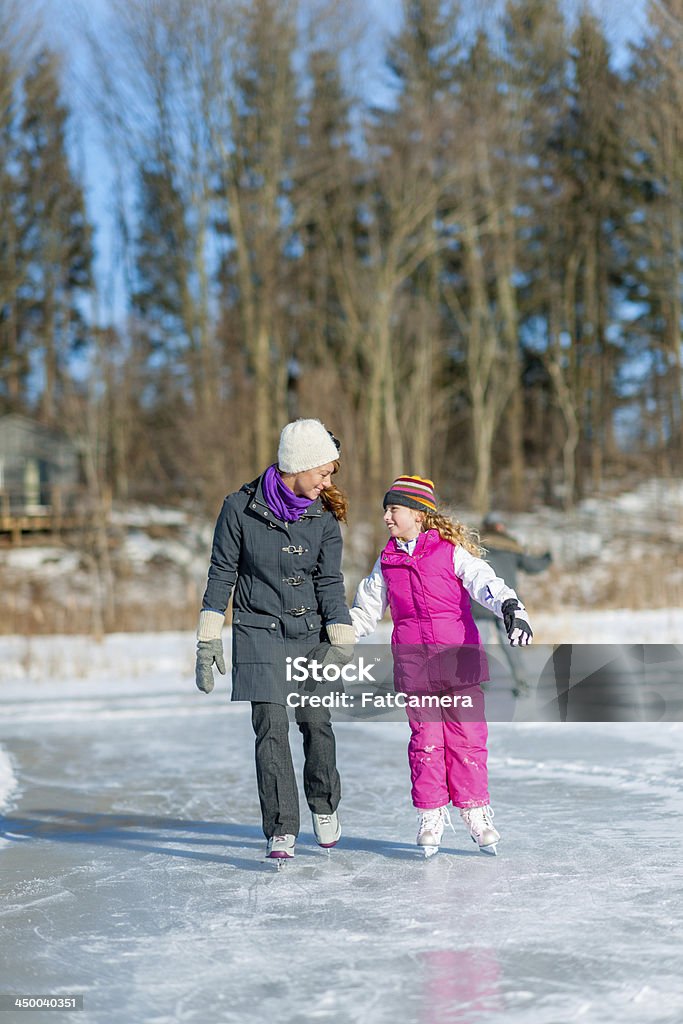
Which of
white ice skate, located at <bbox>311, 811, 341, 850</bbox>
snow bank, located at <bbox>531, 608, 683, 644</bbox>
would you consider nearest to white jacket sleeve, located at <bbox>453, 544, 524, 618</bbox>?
white ice skate, located at <bbox>311, 811, 341, 850</bbox>

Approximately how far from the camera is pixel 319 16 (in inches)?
1005

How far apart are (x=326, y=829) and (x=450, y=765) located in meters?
0.52

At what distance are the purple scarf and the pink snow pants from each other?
80 cm

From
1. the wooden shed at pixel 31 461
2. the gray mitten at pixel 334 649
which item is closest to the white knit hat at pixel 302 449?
the gray mitten at pixel 334 649

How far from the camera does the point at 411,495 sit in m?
4.58

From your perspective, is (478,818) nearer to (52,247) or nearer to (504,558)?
(504,558)

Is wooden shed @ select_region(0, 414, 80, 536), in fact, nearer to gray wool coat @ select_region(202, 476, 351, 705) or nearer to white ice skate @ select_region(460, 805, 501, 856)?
gray wool coat @ select_region(202, 476, 351, 705)

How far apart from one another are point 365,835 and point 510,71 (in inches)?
975

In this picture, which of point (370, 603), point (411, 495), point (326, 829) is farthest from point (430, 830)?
point (411, 495)

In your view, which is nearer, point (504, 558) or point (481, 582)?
point (481, 582)

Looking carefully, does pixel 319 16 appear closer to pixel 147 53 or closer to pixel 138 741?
pixel 147 53

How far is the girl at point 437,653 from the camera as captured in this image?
14.9 ft

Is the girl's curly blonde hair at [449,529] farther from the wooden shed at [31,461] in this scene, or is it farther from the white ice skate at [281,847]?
the wooden shed at [31,461]

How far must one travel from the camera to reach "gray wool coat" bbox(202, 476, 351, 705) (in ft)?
14.9
